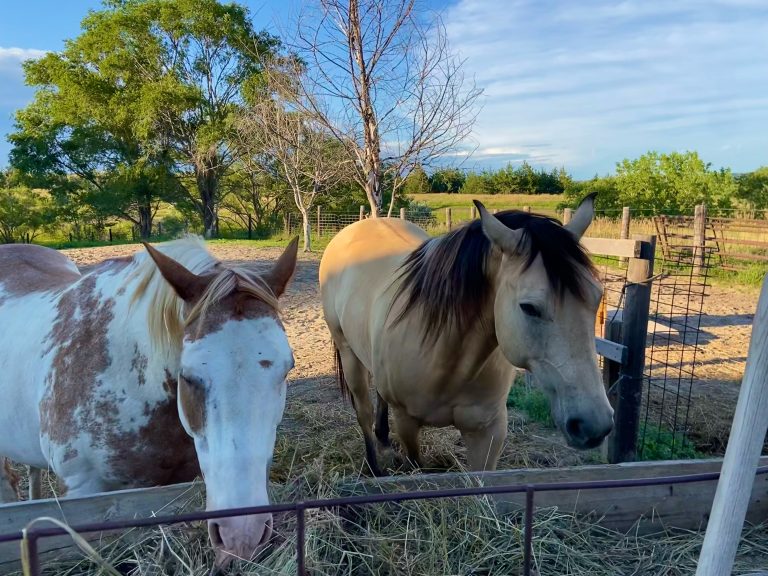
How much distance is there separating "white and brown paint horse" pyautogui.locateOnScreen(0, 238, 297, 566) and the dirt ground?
2.03ft

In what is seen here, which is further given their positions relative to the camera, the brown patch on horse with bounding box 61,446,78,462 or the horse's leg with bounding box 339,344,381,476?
the horse's leg with bounding box 339,344,381,476

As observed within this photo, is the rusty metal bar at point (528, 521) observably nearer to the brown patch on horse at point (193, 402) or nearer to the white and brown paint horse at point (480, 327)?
the white and brown paint horse at point (480, 327)

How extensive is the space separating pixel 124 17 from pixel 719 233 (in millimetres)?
25703

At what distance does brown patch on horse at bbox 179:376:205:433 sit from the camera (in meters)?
1.32

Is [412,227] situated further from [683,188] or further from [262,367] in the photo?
[683,188]

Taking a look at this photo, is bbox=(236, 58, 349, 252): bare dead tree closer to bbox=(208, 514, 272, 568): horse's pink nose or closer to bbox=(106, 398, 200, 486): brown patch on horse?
bbox=(106, 398, 200, 486): brown patch on horse

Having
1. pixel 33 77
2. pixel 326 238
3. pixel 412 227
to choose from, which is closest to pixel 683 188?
pixel 326 238

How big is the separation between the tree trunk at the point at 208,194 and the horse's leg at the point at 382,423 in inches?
904

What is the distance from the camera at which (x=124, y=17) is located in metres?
23.5

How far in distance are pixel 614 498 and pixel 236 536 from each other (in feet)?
3.89

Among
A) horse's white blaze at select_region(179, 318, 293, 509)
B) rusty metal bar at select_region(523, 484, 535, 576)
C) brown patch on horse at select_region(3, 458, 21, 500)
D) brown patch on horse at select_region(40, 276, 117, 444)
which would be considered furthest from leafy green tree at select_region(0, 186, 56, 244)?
rusty metal bar at select_region(523, 484, 535, 576)

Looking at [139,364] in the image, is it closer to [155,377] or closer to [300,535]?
[155,377]

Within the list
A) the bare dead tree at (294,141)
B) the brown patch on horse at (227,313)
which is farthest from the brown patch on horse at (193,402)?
the bare dead tree at (294,141)

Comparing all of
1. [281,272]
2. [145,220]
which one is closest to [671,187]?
[281,272]
